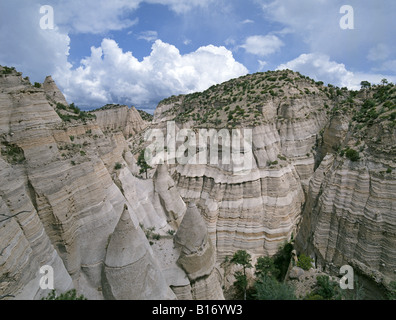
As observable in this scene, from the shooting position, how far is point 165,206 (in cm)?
2097

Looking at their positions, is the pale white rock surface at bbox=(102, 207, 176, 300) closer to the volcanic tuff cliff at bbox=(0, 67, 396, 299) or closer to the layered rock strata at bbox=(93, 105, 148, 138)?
the volcanic tuff cliff at bbox=(0, 67, 396, 299)

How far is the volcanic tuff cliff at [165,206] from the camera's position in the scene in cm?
1094

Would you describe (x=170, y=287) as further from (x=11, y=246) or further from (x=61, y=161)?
(x=61, y=161)

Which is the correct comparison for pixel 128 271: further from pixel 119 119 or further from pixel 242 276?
pixel 119 119

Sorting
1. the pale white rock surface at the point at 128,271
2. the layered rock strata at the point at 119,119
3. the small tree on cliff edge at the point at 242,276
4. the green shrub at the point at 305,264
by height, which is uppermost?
the layered rock strata at the point at 119,119

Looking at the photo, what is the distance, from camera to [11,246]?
7.87 meters

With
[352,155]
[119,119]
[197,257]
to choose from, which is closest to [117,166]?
[197,257]

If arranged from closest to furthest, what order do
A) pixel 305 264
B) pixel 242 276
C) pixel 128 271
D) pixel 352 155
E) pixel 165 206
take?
1. pixel 128 271
2. pixel 305 264
3. pixel 352 155
4. pixel 242 276
5. pixel 165 206

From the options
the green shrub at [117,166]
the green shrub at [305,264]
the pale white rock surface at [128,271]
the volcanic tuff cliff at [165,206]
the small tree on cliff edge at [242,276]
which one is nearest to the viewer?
the volcanic tuff cliff at [165,206]

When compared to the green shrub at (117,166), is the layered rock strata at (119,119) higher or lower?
higher

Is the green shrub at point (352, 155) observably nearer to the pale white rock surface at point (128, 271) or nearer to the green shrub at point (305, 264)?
the green shrub at point (305, 264)

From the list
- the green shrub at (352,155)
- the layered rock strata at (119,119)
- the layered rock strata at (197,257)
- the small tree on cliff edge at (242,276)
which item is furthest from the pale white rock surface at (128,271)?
the layered rock strata at (119,119)

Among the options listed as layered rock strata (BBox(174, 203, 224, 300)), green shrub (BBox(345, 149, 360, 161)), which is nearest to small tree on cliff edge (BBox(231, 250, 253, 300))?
layered rock strata (BBox(174, 203, 224, 300))

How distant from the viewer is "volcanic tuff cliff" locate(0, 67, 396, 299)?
35.9 ft
